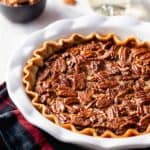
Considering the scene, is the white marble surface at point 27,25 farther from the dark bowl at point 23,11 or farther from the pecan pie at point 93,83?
the pecan pie at point 93,83

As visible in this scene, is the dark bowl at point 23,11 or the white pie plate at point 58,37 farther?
the dark bowl at point 23,11

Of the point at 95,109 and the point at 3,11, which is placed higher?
the point at 3,11

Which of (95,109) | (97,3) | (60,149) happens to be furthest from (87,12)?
(60,149)

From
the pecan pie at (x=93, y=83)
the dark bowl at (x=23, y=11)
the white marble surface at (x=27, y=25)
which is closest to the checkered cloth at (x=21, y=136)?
the pecan pie at (x=93, y=83)

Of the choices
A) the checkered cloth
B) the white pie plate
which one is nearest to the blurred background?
the white pie plate

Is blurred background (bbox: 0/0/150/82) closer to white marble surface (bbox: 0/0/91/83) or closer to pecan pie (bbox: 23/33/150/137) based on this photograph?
white marble surface (bbox: 0/0/91/83)

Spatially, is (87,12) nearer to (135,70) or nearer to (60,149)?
(135,70)

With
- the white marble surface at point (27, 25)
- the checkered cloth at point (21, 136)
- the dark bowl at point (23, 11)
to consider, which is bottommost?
the checkered cloth at point (21, 136)
